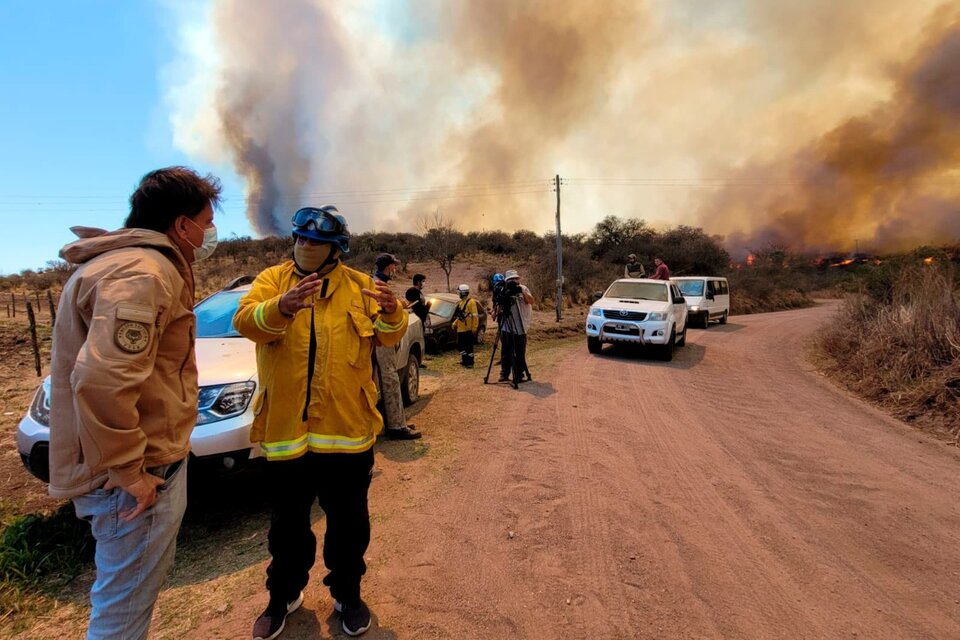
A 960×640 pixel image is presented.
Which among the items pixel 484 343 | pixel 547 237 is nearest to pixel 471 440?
pixel 484 343

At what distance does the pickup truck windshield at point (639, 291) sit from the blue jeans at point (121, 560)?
35.0ft

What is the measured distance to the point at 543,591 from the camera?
112 inches

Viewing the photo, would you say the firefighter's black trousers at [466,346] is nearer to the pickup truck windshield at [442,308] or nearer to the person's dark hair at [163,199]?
the pickup truck windshield at [442,308]

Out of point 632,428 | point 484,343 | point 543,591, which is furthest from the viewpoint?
point 484,343

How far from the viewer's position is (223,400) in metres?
3.41

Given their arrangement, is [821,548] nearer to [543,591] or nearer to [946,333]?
[543,591]

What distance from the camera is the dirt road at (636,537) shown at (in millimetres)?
2639

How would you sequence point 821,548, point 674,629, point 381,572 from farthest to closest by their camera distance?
point 821,548, point 381,572, point 674,629

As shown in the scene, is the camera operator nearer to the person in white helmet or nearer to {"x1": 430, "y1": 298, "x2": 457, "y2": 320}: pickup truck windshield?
the person in white helmet

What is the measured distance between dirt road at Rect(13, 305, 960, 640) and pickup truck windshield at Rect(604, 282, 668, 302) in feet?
16.6

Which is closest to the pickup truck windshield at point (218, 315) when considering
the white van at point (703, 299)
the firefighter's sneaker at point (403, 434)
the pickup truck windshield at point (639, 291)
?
the firefighter's sneaker at point (403, 434)

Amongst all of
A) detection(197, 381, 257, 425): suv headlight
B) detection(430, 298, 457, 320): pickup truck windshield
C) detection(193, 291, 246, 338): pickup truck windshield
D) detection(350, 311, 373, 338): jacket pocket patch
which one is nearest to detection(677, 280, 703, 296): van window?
detection(430, 298, 457, 320): pickup truck windshield

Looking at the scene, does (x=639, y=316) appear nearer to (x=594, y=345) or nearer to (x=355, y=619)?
(x=594, y=345)

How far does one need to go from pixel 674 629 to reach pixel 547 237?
47.2 metres
